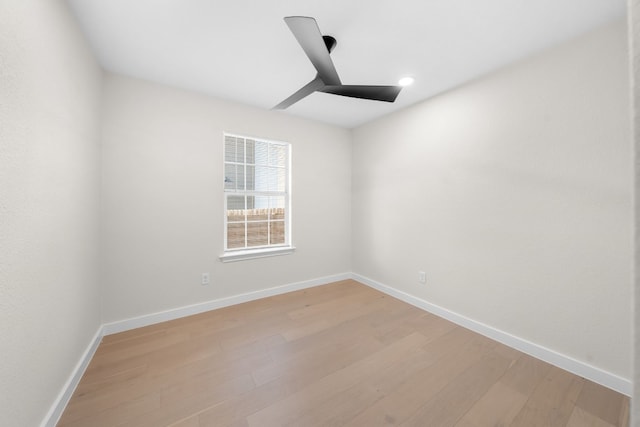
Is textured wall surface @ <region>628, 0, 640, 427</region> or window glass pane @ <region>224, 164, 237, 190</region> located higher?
window glass pane @ <region>224, 164, 237, 190</region>

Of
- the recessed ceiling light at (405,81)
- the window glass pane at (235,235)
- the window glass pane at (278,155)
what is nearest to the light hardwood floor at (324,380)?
the window glass pane at (235,235)

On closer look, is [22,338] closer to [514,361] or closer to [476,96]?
[514,361]

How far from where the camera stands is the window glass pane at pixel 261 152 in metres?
3.25

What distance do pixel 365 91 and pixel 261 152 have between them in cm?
170

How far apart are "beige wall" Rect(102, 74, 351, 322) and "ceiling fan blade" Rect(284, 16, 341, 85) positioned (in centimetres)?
157

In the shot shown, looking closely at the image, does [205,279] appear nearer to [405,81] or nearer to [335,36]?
[335,36]

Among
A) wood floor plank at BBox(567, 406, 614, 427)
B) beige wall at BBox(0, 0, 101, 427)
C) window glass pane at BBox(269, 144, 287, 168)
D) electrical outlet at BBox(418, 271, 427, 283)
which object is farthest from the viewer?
window glass pane at BBox(269, 144, 287, 168)

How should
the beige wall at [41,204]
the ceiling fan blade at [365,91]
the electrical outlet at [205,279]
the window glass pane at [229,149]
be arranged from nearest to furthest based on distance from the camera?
the beige wall at [41,204]
the ceiling fan blade at [365,91]
the electrical outlet at [205,279]
the window glass pane at [229,149]

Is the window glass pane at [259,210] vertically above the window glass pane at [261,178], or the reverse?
the window glass pane at [261,178]

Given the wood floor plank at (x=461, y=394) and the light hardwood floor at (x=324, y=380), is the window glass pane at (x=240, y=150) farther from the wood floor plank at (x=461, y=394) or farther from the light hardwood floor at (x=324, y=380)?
the wood floor plank at (x=461, y=394)

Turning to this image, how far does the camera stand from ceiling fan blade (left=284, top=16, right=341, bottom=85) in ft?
4.42

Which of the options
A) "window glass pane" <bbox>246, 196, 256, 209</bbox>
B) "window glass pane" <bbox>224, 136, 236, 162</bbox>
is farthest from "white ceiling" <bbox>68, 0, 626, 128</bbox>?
"window glass pane" <bbox>246, 196, 256, 209</bbox>

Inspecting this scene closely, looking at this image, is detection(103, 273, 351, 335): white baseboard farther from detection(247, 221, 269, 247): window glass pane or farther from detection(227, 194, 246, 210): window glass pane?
detection(227, 194, 246, 210): window glass pane

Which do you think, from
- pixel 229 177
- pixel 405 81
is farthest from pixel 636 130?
pixel 229 177
